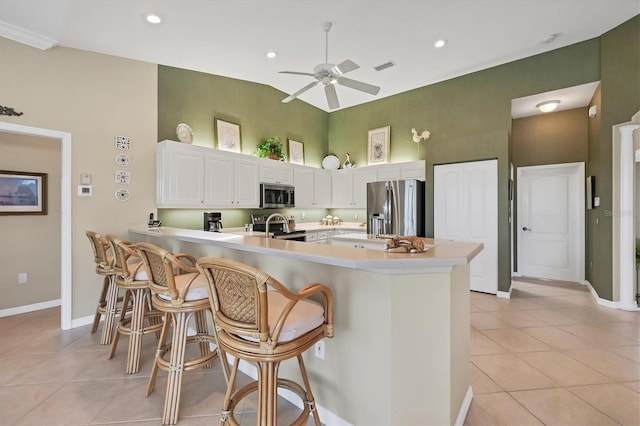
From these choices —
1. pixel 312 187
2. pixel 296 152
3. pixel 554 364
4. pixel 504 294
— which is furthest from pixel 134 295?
→ pixel 504 294

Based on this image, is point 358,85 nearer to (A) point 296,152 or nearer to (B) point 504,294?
(A) point 296,152

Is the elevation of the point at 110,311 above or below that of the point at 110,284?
below

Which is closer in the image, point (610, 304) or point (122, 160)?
point (122, 160)

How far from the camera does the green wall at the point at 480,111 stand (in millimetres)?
4258

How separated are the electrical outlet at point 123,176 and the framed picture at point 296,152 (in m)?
2.94

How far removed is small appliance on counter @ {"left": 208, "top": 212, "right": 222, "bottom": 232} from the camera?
430 cm

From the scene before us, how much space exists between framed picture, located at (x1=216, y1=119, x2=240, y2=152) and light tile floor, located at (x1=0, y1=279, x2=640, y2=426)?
2976 millimetres

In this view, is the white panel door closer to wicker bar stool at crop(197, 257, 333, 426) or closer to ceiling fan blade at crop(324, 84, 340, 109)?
ceiling fan blade at crop(324, 84, 340, 109)

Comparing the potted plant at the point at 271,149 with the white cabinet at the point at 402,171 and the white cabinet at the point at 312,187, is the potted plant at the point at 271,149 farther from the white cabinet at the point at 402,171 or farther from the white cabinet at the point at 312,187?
the white cabinet at the point at 402,171

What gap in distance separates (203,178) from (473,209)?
4.11 m

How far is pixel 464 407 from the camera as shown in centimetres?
186

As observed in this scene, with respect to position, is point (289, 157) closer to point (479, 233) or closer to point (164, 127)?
point (164, 127)

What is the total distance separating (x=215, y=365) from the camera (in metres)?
2.51

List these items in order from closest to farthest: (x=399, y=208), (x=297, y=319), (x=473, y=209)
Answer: (x=297, y=319)
(x=473, y=209)
(x=399, y=208)
